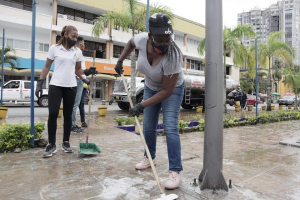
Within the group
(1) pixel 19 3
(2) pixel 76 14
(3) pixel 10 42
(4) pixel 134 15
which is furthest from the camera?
(2) pixel 76 14

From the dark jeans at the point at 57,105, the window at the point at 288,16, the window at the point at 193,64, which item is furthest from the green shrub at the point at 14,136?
the window at the point at 288,16

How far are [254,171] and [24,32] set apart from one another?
21.9 meters

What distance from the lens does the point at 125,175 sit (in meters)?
2.50

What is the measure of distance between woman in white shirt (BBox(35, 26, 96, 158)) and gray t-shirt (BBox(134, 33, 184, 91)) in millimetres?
1264

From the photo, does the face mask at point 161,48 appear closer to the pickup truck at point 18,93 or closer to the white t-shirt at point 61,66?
the white t-shirt at point 61,66

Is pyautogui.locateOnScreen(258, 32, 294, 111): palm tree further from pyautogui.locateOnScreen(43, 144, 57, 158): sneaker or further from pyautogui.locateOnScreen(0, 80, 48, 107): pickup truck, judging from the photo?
pyautogui.locateOnScreen(43, 144, 57, 158): sneaker

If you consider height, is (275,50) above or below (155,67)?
above

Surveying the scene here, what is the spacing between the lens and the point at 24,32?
65.1 ft

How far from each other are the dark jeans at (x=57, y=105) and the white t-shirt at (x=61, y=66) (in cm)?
8

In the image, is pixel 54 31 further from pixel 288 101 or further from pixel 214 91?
pixel 288 101

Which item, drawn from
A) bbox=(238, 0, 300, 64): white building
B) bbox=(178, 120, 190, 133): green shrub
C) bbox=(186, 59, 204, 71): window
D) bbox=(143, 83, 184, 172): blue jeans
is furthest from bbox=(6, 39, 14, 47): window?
bbox=(238, 0, 300, 64): white building

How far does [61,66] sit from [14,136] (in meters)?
1.21

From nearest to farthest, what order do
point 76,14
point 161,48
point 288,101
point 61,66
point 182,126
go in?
point 161,48 → point 61,66 → point 182,126 → point 76,14 → point 288,101

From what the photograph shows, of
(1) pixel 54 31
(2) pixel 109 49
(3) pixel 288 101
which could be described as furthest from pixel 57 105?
(3) pixel 288 101
